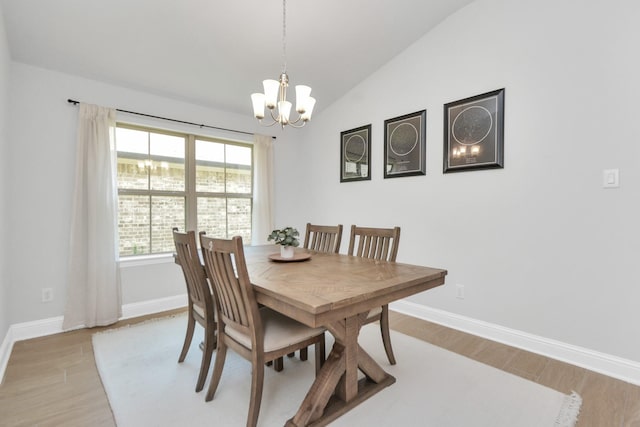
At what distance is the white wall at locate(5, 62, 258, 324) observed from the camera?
2539mm

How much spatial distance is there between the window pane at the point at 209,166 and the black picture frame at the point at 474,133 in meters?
2.67

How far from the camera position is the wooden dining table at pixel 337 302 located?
1297 millimetres

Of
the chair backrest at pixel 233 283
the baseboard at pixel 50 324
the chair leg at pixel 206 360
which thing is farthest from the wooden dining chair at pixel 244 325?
the baseboard at pixel 50 324

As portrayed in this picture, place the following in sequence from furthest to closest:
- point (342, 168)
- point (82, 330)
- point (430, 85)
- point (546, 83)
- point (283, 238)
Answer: point (342, 168), point (430, 85), point (82, 330), point (546, 83), point (283, 238)

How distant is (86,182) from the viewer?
2.79m

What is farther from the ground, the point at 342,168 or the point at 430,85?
the point at 430,85

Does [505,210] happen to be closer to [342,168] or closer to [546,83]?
[546,83]

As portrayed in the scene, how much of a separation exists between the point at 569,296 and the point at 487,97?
172cm

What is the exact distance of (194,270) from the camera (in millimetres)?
1868

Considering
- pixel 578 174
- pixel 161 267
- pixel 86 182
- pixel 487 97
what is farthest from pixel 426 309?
pixel 86 182

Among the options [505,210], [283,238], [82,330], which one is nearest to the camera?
[283,238]

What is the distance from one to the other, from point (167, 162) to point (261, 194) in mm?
1175

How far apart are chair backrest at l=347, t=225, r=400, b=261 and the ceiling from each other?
1.90m

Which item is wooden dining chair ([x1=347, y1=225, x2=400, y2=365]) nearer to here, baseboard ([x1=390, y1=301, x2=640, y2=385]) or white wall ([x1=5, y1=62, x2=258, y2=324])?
baseboard ([x1=390, y1=301, x2=640, y2=385])
